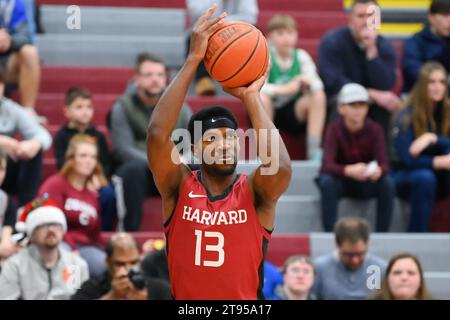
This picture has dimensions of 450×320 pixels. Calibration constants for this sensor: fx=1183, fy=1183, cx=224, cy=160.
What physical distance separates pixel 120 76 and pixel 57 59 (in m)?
0.66

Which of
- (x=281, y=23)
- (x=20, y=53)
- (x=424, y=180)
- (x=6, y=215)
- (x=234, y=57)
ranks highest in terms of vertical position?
(x=281, y=23)

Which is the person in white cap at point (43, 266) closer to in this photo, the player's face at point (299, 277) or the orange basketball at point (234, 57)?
the player's face at point (299, 277)

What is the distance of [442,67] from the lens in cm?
962

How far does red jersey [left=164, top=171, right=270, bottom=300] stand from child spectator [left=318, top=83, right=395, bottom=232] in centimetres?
326

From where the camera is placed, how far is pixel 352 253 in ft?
27.8

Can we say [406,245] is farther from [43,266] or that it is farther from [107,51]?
[107,51]

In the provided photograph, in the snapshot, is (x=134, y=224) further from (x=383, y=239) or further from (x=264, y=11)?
(x=264, y=11)

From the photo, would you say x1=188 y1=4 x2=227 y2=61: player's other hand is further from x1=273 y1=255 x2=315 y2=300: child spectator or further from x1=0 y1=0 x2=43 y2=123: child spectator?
x1=0 y1=0 x2=43 y2=123: child spectator

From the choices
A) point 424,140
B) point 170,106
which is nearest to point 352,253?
point 424,140

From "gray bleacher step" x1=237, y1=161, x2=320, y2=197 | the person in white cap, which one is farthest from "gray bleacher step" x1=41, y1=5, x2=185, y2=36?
the person in white cap

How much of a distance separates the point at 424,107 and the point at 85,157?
276 cm

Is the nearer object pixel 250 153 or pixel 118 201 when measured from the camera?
pixel 118 201

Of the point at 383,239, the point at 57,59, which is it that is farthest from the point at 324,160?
the point at 57,59

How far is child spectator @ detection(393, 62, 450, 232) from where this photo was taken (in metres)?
9.32
